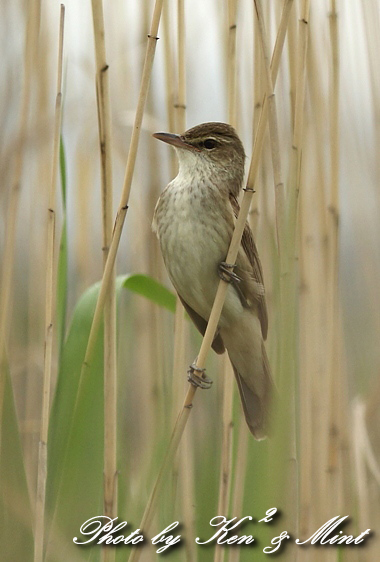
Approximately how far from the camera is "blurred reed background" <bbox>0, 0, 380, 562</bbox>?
1656 mm

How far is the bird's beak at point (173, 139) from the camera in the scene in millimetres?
2062

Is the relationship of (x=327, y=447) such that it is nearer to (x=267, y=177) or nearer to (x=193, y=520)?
(x=193, y=520)

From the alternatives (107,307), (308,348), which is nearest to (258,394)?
(308,348)

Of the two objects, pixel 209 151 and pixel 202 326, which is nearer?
pixel 209 151

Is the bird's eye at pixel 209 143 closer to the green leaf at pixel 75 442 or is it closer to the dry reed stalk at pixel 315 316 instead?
the dry reed stalk at pixel 315 316

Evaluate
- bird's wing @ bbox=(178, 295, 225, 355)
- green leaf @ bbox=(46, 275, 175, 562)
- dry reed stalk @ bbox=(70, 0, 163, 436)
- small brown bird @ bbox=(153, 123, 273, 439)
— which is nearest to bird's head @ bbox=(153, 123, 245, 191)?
small brown bird @ bbox=(153, 123, 273, 439)

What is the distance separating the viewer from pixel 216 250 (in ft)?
7.00

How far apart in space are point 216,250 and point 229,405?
0.47 meters

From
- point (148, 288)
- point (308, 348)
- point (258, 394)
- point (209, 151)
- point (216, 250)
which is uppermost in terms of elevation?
point (209, 151)

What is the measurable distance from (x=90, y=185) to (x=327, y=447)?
1.38m

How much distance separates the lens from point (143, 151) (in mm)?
2658

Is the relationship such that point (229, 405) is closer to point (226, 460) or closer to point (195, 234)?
point (226, 460)

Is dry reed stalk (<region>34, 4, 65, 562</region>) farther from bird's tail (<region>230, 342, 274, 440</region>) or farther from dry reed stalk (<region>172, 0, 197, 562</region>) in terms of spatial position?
bird's tail (<region>230, 342, 274, 440</region>)

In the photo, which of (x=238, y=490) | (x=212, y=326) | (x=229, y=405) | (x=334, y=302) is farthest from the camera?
(x=334, y=302)
